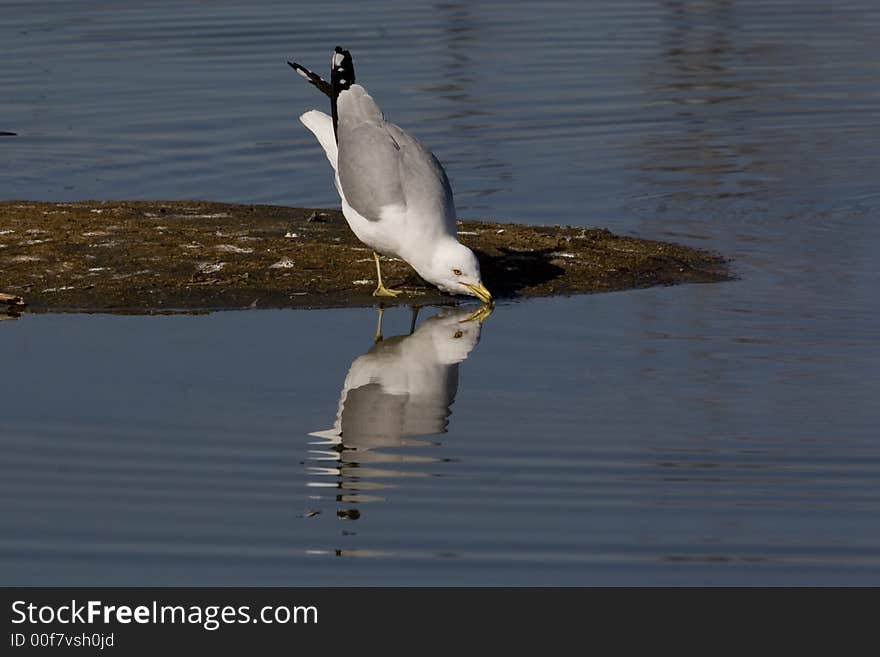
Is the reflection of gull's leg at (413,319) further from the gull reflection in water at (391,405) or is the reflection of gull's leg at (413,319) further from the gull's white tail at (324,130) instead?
the gull's white tail at (324,130)

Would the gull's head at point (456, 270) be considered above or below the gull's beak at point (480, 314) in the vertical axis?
above

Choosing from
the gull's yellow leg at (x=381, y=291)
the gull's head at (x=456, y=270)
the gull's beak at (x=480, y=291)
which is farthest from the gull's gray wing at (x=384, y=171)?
the gull's yellow leg at (x=381, y=291)

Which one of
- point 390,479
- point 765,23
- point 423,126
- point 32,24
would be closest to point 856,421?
point 390,479

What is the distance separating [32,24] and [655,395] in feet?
63.5

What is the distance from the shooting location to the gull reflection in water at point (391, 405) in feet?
27.6

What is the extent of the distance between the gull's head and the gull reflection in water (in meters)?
0.21

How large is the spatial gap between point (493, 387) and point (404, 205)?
194 cm

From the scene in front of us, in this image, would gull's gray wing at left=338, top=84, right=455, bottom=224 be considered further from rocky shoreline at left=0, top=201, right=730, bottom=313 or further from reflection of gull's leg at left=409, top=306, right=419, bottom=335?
rocky shoreline at left=0, top=201, right=730, bottom=313

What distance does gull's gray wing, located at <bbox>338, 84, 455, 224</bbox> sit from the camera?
11.4m

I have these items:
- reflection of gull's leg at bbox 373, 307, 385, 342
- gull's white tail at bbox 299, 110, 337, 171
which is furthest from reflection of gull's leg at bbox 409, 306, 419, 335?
gull's white tail at bbox 299, 110, 337, 171

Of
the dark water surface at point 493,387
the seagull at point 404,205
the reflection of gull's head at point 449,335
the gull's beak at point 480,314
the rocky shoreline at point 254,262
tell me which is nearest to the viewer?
the dark water surface at point 493,387

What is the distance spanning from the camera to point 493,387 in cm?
991

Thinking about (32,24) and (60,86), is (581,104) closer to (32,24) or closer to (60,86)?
(60,86)

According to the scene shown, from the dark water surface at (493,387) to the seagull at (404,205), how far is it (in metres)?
0.38
